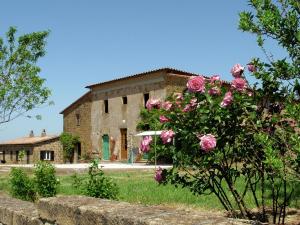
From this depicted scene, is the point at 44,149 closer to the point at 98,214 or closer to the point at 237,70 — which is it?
the point at 237,70

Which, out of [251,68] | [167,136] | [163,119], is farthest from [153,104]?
[251,68]

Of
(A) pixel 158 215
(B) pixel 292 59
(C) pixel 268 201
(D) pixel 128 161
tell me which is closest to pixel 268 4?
(B) pixel 292 59

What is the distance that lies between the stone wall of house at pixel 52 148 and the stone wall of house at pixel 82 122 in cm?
155

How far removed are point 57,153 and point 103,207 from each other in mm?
33185

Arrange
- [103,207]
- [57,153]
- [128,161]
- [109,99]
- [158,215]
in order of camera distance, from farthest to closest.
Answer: [57,153]
[109,99]
[128,161]
[103,207]
[158,215]

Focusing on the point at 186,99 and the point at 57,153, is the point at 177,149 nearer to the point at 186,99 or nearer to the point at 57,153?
the point at 186,99

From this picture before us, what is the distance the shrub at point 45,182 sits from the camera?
7.32m

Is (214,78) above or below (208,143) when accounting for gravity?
above

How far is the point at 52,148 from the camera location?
117 feet

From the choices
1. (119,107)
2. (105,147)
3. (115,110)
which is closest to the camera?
(119,107)

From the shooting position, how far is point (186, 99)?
4.08 m

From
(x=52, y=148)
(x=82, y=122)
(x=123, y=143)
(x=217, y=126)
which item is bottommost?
(x=217, y=126)

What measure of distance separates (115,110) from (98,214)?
90.0 ft

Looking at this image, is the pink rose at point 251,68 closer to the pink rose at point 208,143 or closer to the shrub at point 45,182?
the pink rose at point 208,143
